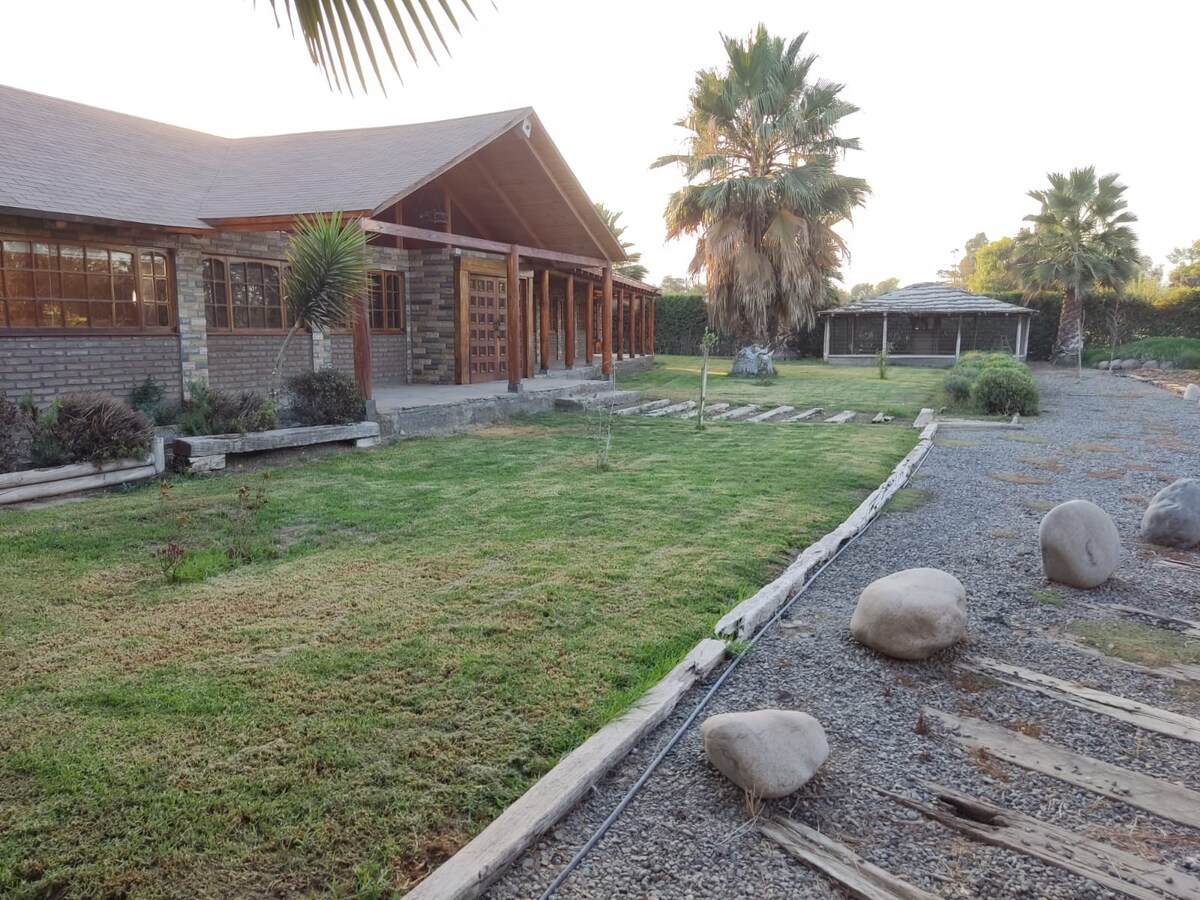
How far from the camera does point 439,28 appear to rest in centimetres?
121

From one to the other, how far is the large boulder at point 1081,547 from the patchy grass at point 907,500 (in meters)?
2.06

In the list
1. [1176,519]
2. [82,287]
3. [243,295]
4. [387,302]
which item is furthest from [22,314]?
[1176,519]

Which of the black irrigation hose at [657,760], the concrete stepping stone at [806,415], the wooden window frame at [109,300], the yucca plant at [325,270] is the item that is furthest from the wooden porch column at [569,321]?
the black irrigation hose at [657,760]

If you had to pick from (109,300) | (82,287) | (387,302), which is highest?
(387,302)

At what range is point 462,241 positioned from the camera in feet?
39.9

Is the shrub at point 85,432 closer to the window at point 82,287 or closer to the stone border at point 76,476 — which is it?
the stone border at point 76,476

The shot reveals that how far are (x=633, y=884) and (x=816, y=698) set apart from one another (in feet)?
4.85

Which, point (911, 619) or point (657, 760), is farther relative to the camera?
point (911, 619)

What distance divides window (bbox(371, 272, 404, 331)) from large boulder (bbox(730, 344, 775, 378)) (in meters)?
11.3

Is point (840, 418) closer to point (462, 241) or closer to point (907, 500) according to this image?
point (907, 500)

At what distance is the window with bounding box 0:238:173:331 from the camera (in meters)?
9.34

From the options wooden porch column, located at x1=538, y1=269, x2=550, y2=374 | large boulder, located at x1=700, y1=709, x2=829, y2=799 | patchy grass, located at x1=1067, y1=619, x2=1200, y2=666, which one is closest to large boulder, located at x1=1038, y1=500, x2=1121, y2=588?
patchy grass, located at x1=1067, y1=619, x2=1200, y2=666

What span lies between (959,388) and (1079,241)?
55.9ft

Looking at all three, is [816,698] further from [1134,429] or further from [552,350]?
[552,350]
